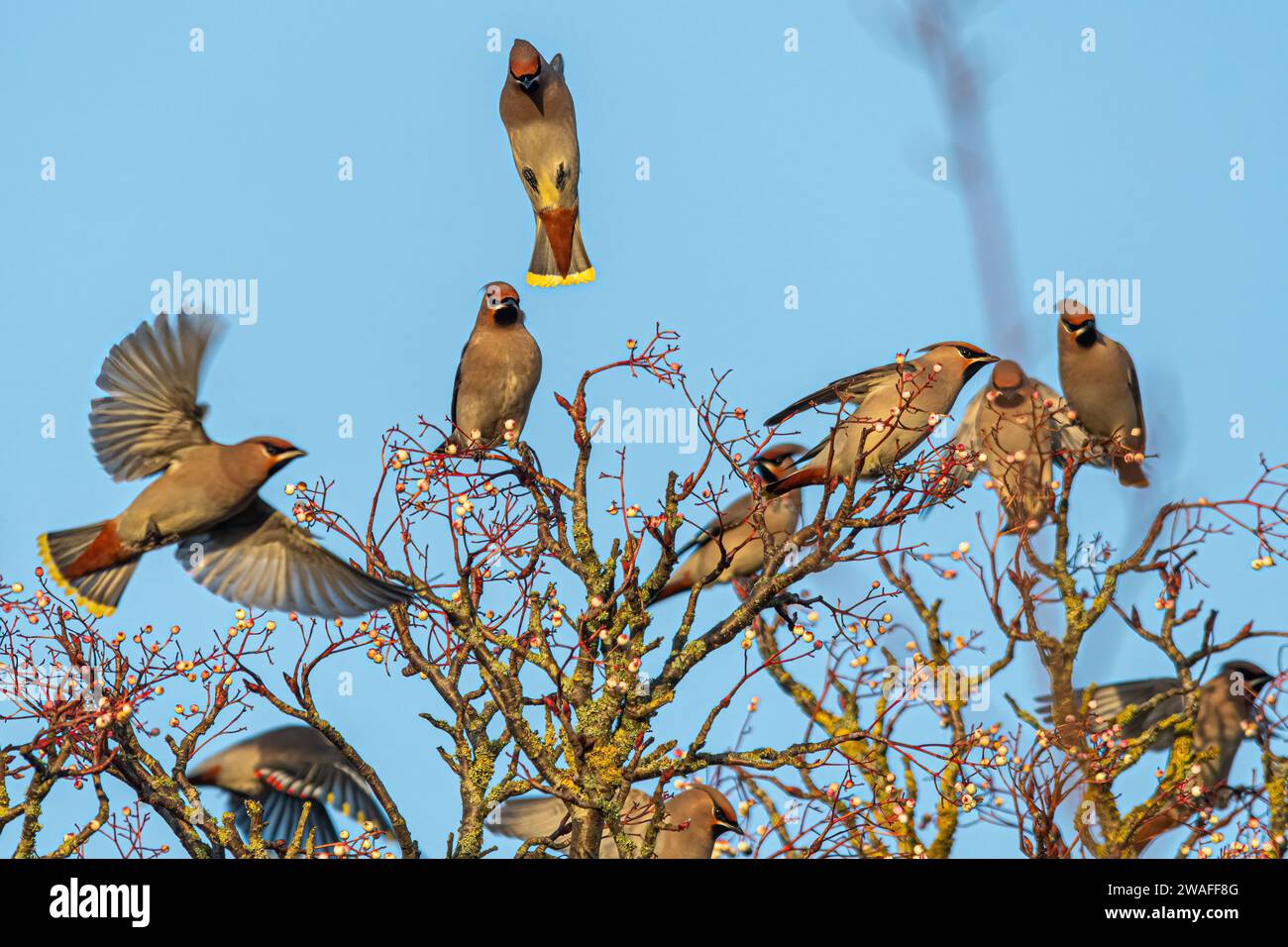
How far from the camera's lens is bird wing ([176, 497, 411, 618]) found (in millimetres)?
6441

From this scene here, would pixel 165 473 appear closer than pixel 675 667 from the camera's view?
No

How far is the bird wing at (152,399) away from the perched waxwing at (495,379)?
0.93 meters

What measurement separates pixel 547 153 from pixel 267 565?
2182 millimetres

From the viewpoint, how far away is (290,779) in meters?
8.38

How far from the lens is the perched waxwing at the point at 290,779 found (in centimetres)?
838

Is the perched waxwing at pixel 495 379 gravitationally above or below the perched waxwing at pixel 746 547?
above

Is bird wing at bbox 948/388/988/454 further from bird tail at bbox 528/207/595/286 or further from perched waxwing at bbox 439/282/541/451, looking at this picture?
perched waxwing at bbox 439/282/541/451

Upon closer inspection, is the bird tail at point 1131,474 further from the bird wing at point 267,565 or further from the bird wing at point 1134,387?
the bird wing at point 267,565

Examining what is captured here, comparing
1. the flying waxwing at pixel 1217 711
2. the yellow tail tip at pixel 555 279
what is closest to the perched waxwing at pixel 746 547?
the yellow tail tip at pixel 555 279

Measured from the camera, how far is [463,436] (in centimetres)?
597

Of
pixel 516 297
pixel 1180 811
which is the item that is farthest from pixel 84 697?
pixel 1180 811

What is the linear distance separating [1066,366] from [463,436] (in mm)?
3743
